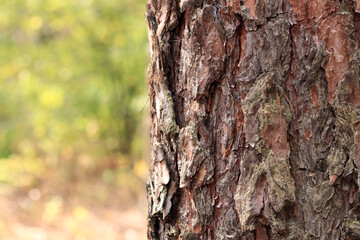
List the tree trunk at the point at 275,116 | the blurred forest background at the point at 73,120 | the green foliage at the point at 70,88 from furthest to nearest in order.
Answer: the green foliage at the point at 70,88, the blurred forest background at the point at 73,120, the tree trunk at the point at 275,116

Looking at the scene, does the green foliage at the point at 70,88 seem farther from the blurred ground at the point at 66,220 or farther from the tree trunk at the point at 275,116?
the tree trunk at the point at 275,116

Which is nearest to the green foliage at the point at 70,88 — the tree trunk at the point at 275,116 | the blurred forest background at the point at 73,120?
the blurred forest background at the point at 73,120

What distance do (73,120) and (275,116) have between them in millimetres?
5662

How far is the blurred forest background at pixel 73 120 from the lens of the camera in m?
5.51

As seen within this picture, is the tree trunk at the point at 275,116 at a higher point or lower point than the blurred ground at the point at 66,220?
lower

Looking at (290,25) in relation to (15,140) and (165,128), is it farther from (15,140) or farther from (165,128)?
(15,140)

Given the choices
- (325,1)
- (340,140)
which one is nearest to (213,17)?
(325,1)

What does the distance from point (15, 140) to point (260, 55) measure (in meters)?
7.14

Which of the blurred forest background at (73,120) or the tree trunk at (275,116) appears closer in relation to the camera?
the tree trunk at (275,116)

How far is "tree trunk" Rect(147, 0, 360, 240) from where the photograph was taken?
41.1 inches

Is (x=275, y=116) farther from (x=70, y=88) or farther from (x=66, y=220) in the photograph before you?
(x=70, y=88)

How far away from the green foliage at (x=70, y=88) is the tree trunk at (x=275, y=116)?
14.6ft

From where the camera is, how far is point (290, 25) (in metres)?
1.06

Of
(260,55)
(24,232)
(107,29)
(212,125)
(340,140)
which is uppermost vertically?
(107,29)
